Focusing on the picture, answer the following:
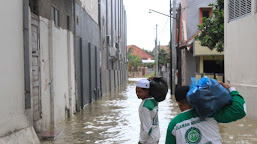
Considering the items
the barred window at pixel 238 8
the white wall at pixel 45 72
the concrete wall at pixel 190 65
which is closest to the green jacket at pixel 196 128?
the white wall at pixel 45 72

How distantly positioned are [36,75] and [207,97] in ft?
20.4

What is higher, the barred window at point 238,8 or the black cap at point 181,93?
the barred window at point 238,8

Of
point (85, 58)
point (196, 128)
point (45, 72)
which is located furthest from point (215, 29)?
point (196, 128)

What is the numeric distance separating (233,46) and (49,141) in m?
7.55

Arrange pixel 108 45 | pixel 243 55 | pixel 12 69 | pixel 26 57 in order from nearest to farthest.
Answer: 1. pixel 12 69
2. pixel 26 57
3. pixel 243 55
4. pixel 108 45

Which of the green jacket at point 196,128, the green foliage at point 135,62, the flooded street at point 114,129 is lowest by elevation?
the flooded street at point 114,129

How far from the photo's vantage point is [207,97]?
2.48 meters

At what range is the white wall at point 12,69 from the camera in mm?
5418

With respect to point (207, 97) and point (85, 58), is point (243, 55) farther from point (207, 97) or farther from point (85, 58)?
point (207, 97)

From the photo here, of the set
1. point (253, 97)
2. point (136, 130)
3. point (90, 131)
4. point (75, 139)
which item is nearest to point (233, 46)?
point (253, 97)

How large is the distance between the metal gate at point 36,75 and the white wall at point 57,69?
26 centimetres

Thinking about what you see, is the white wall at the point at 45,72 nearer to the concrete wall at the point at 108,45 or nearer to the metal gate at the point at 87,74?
the metal gate at the point at 87,74

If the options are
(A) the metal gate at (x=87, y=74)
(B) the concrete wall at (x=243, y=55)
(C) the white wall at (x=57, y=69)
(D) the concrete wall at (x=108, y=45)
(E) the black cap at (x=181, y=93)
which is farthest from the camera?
(D) the concrete wall at (x=108, y=45)

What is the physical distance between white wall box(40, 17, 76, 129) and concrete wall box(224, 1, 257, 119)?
575 centimetres
